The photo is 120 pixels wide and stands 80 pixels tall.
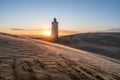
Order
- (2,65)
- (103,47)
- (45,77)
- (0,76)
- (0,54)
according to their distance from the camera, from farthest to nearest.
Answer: (103,47) → (0,54) → (2,65) → (45,77) → (0,76)

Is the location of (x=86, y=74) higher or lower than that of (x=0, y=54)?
lower

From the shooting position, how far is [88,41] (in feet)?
47.2

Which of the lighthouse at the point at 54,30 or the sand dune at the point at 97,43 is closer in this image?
the sand dune at the point at 97,43

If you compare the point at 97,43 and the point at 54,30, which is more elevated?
the point at 54,30

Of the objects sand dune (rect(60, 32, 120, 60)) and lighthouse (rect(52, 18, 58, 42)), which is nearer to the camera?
sand dune (rect(60, 32, 120, 60))

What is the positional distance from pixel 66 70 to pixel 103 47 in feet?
29.0

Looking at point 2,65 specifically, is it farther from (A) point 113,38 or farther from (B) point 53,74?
(A) point 113,38

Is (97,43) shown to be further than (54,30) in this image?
No

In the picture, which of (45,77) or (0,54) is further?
(0,54)

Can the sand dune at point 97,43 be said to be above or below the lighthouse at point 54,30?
below

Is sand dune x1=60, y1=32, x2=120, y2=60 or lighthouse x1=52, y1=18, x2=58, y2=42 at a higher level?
lighthouse x1=52, y1=18, x2=58, y2=42

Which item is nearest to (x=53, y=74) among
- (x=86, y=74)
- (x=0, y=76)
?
(x=86, y=74)

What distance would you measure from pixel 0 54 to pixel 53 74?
158 centimetres

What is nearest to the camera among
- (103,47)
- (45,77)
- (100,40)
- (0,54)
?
(45,77)
